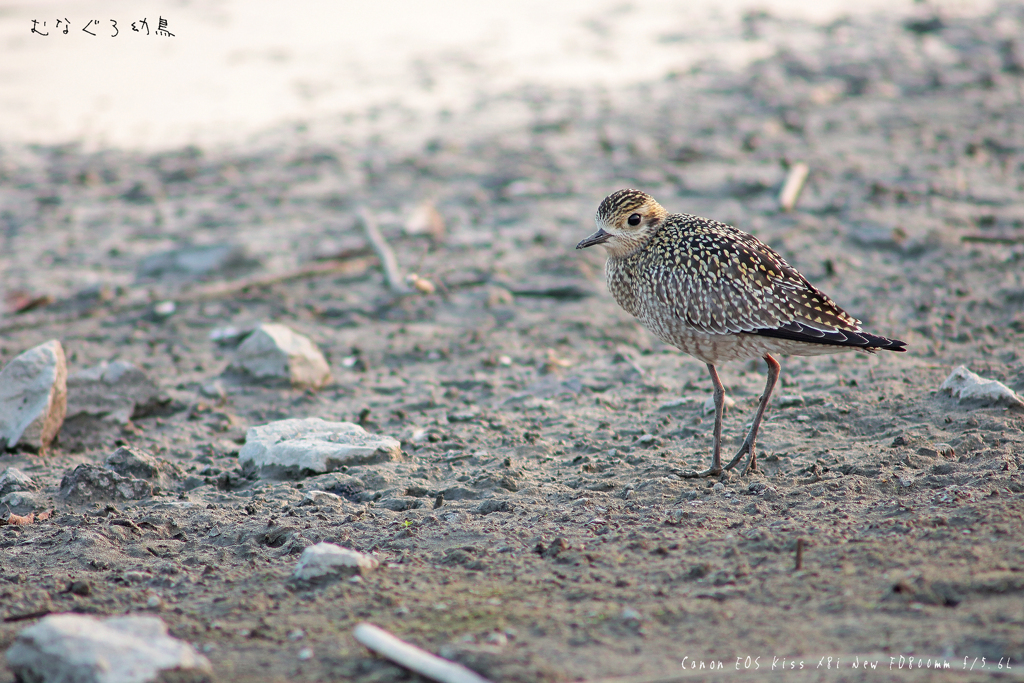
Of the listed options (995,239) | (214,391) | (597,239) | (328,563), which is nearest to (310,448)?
(328,563)

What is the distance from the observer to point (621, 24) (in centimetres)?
1714

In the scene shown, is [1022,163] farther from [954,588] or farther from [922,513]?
[954,588]

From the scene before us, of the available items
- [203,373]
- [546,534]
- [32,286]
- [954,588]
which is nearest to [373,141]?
[32,286]

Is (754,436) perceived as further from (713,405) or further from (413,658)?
(413,658)

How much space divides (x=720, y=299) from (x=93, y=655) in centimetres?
354

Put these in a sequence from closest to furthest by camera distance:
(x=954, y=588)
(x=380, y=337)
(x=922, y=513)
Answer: (x=954, y=588) < (x=922, y=513) < (x=380, y=337)

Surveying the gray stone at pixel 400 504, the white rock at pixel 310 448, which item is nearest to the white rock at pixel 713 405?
the white rock at pixel 310 448

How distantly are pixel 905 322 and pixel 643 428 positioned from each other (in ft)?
8.79

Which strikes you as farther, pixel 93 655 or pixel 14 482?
pixel 14 482

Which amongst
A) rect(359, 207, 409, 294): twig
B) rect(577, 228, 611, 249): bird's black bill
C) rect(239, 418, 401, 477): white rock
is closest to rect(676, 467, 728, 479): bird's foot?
rect(577, 228, 611, 249): bird's black bill

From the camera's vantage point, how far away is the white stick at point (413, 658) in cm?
343

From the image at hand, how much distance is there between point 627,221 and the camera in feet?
20.1

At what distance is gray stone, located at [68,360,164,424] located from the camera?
6.56 m

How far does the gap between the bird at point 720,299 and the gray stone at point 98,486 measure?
3.02 m
